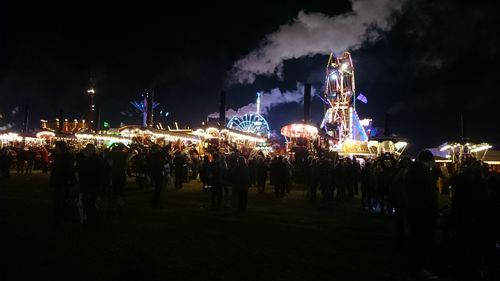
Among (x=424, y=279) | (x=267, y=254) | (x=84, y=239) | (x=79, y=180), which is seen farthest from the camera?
(x=79, y=180)

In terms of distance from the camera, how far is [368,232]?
879 cm

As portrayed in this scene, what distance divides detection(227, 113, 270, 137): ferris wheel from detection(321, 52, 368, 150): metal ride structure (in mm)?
7889

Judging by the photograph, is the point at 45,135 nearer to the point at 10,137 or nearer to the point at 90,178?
the point at 10,137

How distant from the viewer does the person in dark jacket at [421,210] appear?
559 cm

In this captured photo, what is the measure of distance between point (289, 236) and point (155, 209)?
456 centimetres

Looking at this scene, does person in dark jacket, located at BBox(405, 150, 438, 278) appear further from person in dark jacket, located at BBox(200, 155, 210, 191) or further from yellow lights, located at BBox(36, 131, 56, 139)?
yellow lights, located at BBox(36, 131, 56, 139)

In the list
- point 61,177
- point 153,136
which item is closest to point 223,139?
point 153,136

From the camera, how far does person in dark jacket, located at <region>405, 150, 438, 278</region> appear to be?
5586 mm

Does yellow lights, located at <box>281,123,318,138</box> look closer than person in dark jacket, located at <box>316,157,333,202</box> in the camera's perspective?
No

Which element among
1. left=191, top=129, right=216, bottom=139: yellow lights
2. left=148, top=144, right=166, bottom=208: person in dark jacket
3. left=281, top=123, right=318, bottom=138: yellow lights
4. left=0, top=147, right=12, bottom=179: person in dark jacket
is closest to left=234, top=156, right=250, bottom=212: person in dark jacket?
left=148, top=144, right=166, bottom=208: person in dark jacket

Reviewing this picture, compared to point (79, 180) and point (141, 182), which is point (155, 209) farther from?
point (141, 182)

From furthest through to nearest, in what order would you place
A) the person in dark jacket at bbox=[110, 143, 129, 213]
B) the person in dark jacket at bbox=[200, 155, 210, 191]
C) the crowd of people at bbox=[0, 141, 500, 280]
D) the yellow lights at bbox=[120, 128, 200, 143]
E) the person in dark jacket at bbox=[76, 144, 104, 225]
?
1. the yellow lights at bbox=[120, 128, 200, 143]
2. the person in dark jacket at bbox=[200, 155, 210, 191]
3. the person in dark jacket at bbox=[110, 143, 129, 213]
4. the person in dark jacket at bbox=[76, 144, 104, 225]
5. the crowd of people at bbox=[0, 141, 500, 280]

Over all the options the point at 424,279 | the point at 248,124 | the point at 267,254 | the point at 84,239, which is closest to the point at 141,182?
the point at 84,239

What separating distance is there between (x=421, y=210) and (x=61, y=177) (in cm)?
698
